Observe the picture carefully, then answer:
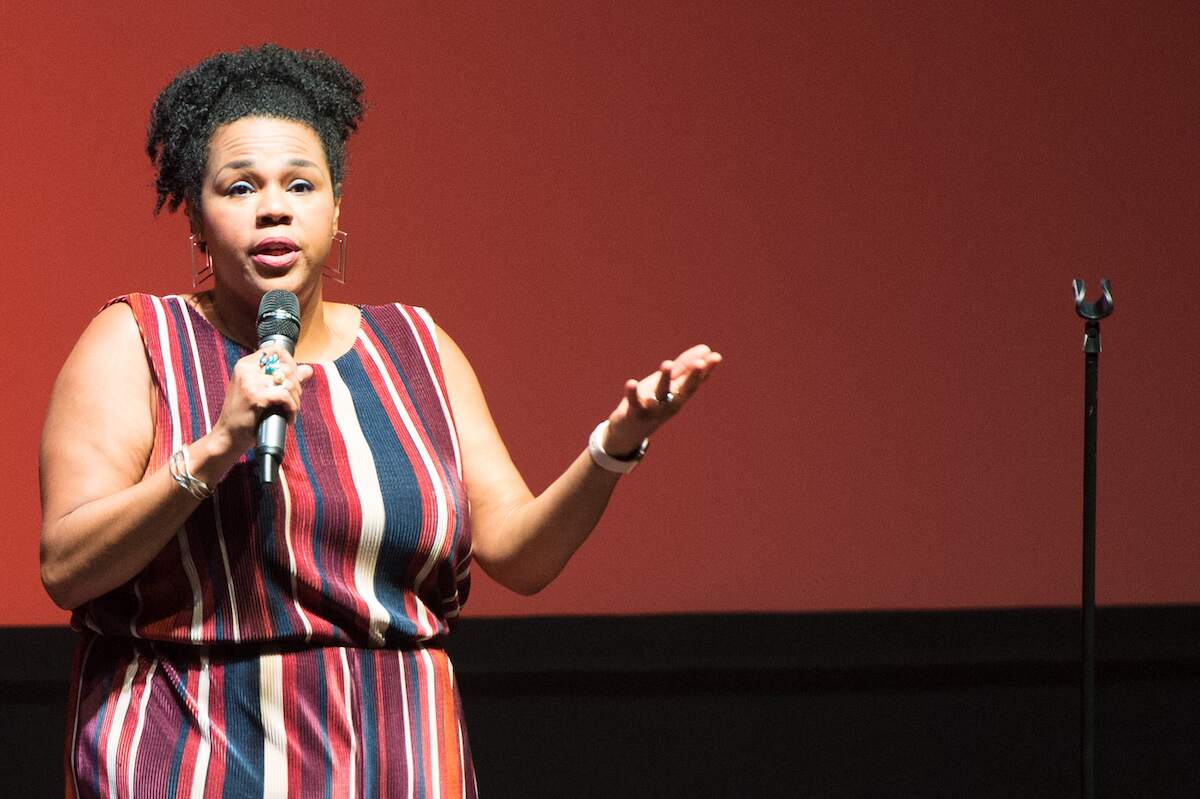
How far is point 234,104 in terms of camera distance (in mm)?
1621

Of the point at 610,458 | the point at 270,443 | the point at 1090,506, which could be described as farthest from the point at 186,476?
the point at 1090,506

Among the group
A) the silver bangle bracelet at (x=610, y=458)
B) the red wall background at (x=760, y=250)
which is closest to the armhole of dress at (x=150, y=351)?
the silver bangle bracelet at (x=610, y=458)

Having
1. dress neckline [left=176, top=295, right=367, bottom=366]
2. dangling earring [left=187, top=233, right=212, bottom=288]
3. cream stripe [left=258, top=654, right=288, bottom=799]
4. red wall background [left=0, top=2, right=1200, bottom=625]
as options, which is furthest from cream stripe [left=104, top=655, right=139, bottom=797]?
red wall background [left=0, top=2, right=1200, bottom=625]

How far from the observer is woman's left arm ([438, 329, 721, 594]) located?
1.45 m

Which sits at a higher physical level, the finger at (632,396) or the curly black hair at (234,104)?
the curly black hair at (234,104)

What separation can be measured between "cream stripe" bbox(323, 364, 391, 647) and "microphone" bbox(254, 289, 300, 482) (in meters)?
0.12

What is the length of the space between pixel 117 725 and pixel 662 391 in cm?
60

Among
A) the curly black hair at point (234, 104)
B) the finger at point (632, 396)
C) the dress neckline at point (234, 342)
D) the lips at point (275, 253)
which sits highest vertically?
the curly black hair at point (234, 104)

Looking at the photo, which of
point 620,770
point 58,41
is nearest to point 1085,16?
point 620,770

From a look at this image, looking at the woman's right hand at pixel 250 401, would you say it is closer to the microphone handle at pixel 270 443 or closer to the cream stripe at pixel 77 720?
the microphone handle at pixel 270 443

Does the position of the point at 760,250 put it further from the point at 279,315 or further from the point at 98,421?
the point at 98,421

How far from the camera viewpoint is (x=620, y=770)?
291 cm

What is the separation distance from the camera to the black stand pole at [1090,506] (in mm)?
1813

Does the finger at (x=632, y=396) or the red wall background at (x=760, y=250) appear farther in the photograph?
the red wall background at (x=760, y=250)
